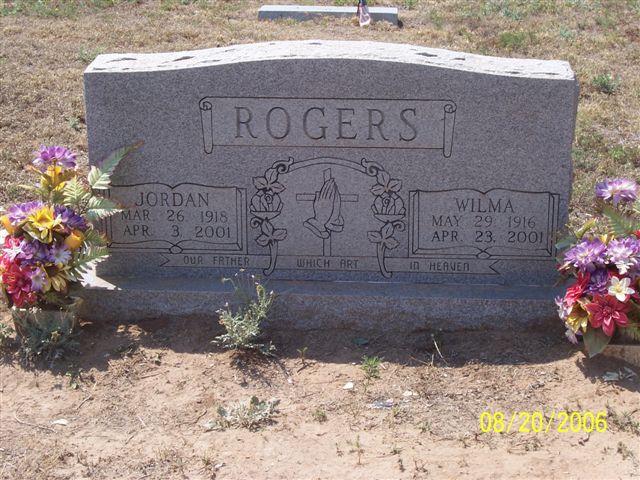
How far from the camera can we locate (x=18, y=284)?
477cm

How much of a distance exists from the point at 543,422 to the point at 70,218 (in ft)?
8.56

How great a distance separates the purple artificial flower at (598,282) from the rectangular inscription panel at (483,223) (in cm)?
57

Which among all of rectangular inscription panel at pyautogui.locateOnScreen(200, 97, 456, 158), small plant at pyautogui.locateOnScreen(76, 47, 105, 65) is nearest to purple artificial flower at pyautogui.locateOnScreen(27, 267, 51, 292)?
rectangular inscription panel at pyautogui.locateOnScreen(200, 97, 456, 158)

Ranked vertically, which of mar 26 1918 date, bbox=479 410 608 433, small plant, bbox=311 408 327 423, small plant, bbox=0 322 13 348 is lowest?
small plant, bbox=311 408 327 423

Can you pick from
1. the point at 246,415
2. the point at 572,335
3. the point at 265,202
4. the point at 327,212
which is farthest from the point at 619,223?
the point at 246,415

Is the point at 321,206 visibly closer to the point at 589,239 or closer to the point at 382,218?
the point at 382,218

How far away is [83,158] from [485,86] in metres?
3.62

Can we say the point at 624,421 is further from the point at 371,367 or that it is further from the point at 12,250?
the point at 12,250

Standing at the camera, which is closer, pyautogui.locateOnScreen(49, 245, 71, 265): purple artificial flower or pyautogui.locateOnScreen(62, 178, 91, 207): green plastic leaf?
pyautogui.locateOnScreen(49, 245, 71, 265): purple artificial flower

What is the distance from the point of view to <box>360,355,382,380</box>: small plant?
4.60 metres

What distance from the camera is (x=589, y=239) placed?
468 cm

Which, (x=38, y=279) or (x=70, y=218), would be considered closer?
(x=38, y=279)

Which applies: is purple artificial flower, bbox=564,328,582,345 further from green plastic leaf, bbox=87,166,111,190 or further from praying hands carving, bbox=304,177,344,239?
green plastic leaf, bbox=87,166,111,190

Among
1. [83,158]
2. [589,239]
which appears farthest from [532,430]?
[83,158]
